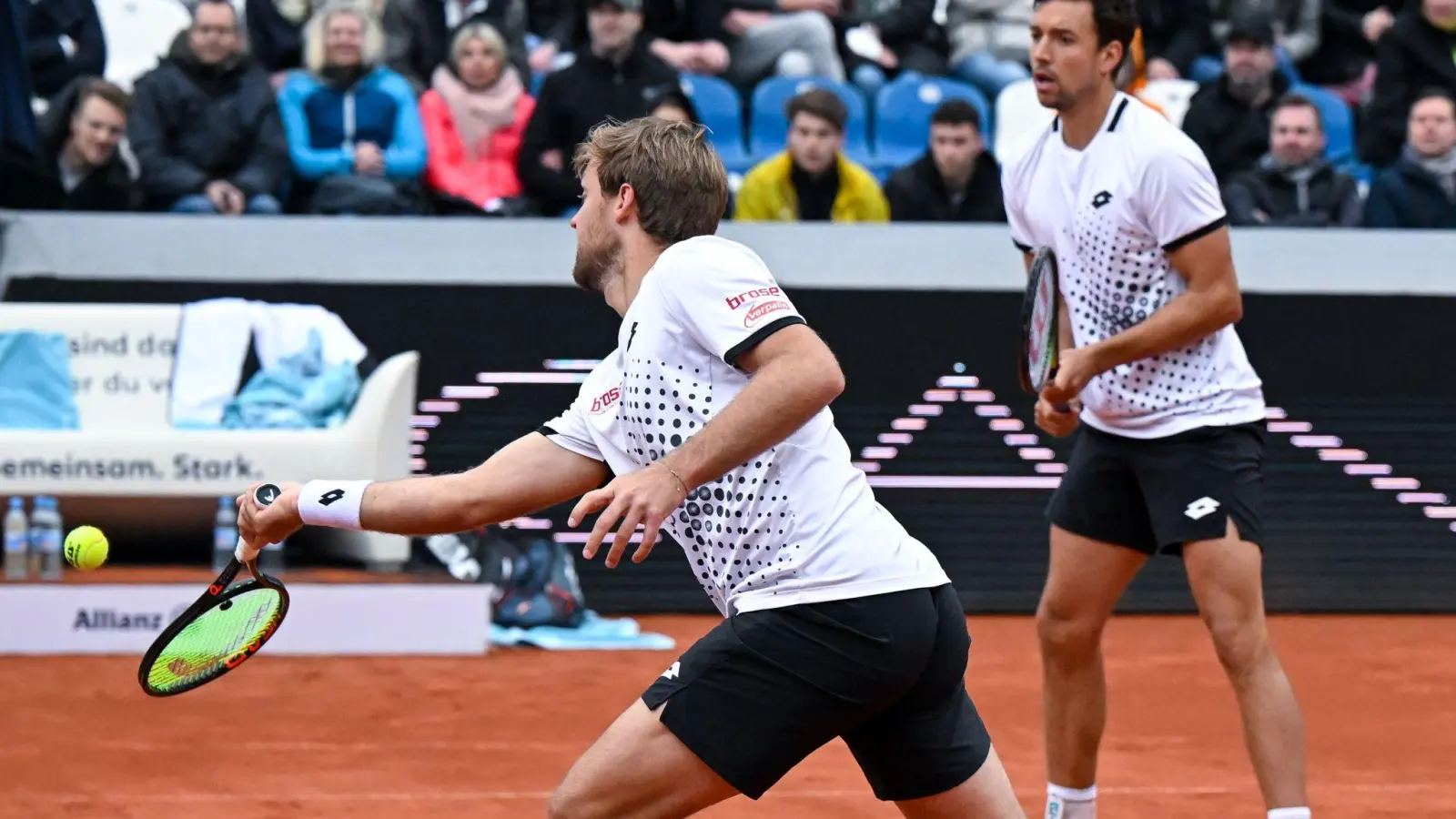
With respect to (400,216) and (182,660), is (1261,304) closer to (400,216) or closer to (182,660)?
(400,216)

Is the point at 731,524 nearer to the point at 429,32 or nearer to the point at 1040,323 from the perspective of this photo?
the point at 1040,323

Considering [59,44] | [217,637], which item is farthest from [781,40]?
[217,637]

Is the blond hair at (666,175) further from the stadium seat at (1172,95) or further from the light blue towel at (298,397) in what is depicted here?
the stadium seat at (1172,95)

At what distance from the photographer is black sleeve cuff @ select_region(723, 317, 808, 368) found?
3.20 metres

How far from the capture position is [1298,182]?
34.9 ft

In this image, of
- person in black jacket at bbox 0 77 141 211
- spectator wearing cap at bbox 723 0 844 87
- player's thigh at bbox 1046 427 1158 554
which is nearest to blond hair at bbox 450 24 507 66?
person in black jacket at bbox 0 77 141 211

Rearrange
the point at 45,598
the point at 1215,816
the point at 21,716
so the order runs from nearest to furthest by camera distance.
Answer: the point at 1215,816 → the point at 21,716 → the point at 45,598

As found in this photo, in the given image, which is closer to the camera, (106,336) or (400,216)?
(106,336)

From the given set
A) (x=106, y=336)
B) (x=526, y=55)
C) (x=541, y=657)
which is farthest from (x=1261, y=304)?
(x=106, y=336)

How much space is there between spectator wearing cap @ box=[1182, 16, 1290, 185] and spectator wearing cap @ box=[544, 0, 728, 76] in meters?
2.83

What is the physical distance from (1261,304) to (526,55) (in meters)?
4.54

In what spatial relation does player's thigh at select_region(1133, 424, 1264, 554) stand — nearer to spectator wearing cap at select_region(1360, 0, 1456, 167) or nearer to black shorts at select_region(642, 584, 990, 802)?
black shorts at select_region(642, 584, 990, 802)

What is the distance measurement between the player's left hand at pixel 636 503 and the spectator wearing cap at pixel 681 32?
8.87 metres

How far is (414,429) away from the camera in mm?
9125
